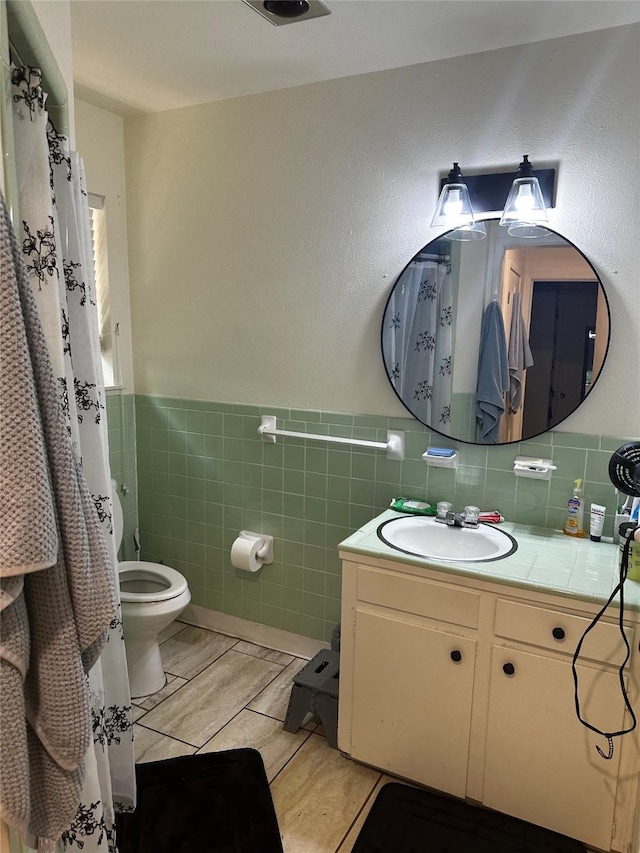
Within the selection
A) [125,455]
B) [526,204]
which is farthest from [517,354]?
[125,455]

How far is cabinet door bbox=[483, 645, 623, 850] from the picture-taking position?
1.67 m

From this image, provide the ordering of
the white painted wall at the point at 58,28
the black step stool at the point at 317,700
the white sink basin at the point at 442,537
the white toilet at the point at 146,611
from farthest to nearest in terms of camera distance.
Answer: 1. the white toilet at the point at 146,611
2. the black step stool at the point at 317,700
3. the white sink basin at the point at 442,537
4. the white painted wall at the point at 58,28

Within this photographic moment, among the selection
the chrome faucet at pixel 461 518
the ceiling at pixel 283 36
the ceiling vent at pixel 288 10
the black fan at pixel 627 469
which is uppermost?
the ceiling at pixel 283 36

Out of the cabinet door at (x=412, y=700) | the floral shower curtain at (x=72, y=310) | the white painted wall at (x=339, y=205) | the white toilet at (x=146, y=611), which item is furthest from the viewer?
the white toilet at (x=146, y=611)

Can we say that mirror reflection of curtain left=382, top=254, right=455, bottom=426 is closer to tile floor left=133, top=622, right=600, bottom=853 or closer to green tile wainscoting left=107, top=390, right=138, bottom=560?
tile floor left=133, top=622, right=600, bottom=853

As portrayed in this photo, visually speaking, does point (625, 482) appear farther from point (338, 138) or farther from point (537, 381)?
point (338, 138)

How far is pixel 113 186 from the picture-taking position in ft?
9.26

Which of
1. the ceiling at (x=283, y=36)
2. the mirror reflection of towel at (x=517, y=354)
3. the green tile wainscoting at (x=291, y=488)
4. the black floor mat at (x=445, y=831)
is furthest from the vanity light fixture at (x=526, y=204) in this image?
the black floor mat at (x=445, y=831)

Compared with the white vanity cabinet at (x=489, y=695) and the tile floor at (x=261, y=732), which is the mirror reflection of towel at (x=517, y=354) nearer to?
the white vanity cabinet at (x=489, y=695)

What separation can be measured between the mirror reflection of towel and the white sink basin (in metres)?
0.45

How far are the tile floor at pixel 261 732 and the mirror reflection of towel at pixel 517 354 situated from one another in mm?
1381

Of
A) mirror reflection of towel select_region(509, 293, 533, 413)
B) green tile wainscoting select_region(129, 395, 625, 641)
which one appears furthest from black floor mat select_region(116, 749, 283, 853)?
mirror reflection of towel select_region(509, 293, 533, 413)

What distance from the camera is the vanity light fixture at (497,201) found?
77.4 inches

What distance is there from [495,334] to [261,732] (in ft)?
5.57
